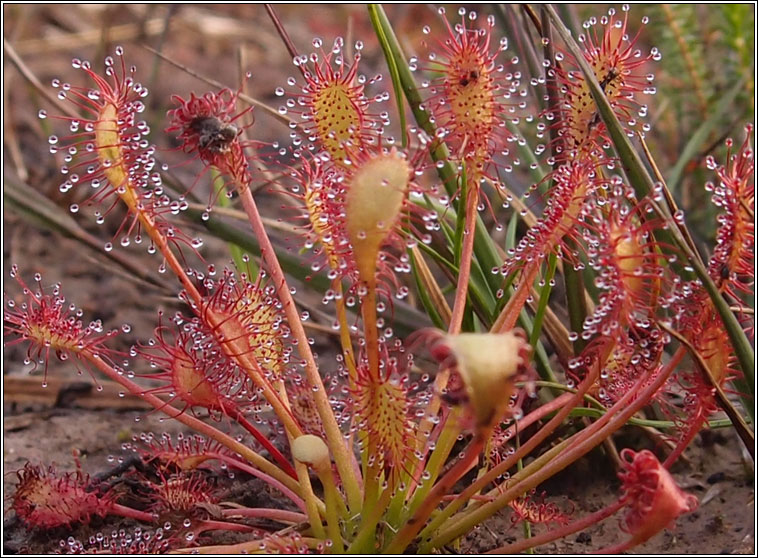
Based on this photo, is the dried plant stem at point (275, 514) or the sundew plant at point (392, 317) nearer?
the sundew plant at point (392, 317)

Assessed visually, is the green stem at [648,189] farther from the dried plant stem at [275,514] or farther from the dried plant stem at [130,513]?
the dried plant stem at [130,513]

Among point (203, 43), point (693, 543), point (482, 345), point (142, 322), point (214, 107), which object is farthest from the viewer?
point (203, 43)

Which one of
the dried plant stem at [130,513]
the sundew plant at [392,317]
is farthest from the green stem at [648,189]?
the dried plant stem at [130,513]

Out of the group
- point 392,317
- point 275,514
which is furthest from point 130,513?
point 392,317

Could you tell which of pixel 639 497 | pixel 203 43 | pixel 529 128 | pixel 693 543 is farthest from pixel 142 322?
pixel 203 43

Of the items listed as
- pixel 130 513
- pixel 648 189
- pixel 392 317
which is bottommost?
pixel 130 513

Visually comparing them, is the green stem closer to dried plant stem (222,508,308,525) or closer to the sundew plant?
the sundew plant

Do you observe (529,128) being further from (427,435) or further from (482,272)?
(427,435)

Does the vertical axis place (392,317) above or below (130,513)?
above

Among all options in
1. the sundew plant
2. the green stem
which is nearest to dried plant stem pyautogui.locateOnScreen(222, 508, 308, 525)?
the sundew plant

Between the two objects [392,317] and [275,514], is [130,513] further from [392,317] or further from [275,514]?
[392,317]

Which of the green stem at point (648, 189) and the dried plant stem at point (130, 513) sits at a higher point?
the green stem at point (648, 189)
